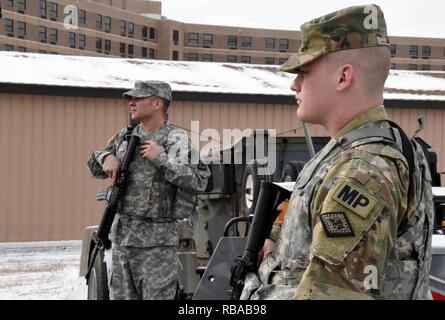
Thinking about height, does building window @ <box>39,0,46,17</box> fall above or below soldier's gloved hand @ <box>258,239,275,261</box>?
above

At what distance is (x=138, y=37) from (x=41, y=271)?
2343 inches

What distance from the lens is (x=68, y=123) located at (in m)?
11.7

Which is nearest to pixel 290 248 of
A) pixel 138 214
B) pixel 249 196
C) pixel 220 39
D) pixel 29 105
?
pixel 138 214

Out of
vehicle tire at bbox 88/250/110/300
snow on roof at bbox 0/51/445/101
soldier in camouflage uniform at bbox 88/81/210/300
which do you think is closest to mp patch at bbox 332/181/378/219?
soldier in camouflage uniform at bbox 88/81/210/300

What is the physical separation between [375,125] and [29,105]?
34.5 ft

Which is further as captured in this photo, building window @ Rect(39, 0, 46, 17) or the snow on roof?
building window @ Rect(39, 0, 46, 17)

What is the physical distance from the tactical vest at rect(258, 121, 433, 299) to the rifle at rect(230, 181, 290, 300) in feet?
0.89

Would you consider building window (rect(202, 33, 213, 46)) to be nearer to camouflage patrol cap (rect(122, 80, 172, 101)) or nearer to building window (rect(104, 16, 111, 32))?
building window (rect(104, 16, 111, 32))

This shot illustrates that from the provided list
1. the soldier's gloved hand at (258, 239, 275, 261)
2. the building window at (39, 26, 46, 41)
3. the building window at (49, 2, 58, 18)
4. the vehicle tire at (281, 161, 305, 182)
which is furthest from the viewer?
the building window at (39, 26, 46, 41)

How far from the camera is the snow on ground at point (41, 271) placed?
7.44 metres

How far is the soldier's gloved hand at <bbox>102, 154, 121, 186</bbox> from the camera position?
431 centimetres

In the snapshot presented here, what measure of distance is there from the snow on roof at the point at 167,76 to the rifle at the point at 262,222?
9.93 m

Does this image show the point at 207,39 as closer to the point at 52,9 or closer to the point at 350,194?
the point at 52,9

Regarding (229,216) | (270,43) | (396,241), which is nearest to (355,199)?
(396,241)
